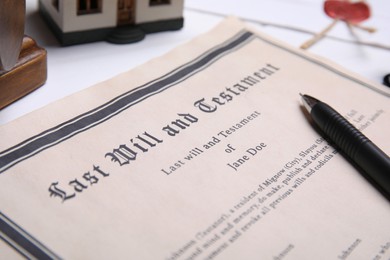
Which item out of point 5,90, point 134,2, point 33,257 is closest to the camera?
point 33,257

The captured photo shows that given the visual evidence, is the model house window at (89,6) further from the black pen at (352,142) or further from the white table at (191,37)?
the black pen at (352,142)

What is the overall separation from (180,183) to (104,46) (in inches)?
7.9

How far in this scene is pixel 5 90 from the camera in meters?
0.44

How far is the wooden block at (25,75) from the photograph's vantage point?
0.44m

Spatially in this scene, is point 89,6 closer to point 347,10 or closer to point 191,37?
point 191,37

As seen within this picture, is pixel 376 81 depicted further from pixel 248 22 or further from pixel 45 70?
pixel 45 70

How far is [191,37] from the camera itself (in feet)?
1.87

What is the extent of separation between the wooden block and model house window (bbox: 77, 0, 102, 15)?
69 millimetres

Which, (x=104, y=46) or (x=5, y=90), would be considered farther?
(x=104, y=46)

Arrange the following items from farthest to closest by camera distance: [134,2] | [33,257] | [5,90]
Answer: [134,2] → [5,90] → [33,257]

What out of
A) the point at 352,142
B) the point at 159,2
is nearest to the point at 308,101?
the point at 352,142

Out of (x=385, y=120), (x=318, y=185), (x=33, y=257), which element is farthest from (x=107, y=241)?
(x=385, y=120)

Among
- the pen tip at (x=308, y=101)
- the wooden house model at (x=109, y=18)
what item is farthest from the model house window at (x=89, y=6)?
the pen tip at (x=308, y=101)

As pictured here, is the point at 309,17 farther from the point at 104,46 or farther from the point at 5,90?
the point at 5,90
